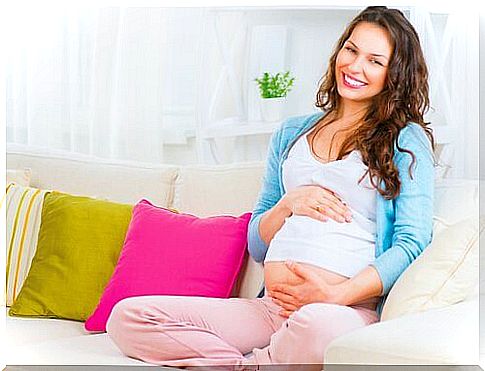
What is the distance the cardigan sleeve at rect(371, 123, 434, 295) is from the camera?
2.06 metres

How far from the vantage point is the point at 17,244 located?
254cm

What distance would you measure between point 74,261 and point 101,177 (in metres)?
0.27

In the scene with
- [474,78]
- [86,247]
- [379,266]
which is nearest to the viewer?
[379,266]

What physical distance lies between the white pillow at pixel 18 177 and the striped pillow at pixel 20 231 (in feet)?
0.13

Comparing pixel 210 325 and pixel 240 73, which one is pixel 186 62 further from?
pixel 210 325

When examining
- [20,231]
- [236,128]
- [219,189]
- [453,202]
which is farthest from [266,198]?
[236,128]

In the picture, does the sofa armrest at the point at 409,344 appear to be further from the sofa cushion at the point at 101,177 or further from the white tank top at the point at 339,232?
the sofa cushion at the point at 101,177

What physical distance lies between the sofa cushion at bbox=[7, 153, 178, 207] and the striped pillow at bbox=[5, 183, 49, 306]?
0.29 ft

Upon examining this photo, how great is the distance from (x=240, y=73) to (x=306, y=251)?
1263 millimetres

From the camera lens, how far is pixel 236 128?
10.6ft

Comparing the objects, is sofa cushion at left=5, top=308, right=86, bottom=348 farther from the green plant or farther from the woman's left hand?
the green plant

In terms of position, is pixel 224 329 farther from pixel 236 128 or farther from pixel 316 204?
pixel 236 128

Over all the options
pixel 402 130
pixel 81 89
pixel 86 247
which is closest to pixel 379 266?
pixel 402 130

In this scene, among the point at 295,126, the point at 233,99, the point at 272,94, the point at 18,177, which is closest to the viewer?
the point at 295,126
